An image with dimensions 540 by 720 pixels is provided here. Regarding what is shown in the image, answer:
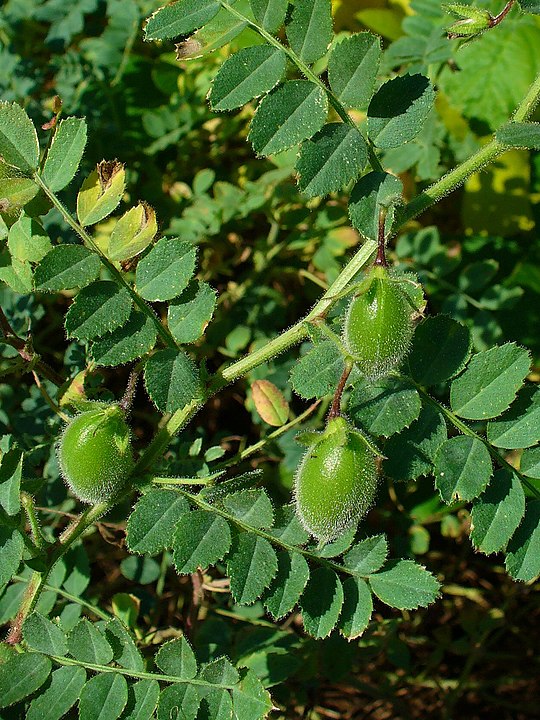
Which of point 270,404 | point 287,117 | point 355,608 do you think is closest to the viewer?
point 287,117

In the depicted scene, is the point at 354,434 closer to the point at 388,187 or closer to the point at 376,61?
the point at 388,187

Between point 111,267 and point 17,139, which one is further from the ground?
point 17,139

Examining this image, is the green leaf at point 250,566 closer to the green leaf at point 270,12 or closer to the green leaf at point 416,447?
the green leaf at point 416,447

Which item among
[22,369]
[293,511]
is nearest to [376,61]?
[293,511]

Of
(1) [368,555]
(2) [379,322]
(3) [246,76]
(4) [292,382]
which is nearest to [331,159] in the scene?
(3) [246,76]

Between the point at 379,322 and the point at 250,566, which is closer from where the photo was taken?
the point at 379,322

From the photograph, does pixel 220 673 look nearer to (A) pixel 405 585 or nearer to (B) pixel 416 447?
(A) pixel 405 585
